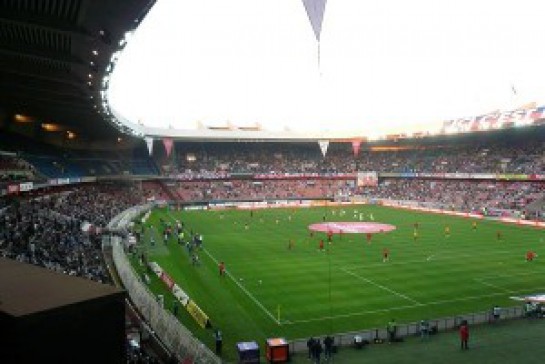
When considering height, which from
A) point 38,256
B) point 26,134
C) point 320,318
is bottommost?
point 320,318

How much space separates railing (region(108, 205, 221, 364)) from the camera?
625 inches

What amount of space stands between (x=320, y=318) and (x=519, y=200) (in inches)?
1953

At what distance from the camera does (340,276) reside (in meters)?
31.4

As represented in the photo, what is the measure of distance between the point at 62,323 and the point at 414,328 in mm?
19226

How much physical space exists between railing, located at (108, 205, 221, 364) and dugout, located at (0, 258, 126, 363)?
11447mm

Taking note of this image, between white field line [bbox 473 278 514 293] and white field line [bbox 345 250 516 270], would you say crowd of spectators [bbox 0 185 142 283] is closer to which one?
white field line [bbox 345 250 516 270]

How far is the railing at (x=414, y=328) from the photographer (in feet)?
65.0

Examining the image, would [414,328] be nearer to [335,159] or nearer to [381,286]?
[381,286]

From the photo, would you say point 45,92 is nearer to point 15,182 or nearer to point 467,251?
point 15,182

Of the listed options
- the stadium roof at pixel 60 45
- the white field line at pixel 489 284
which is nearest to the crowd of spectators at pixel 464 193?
the white field line at pixel 489 284

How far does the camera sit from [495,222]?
5734cm

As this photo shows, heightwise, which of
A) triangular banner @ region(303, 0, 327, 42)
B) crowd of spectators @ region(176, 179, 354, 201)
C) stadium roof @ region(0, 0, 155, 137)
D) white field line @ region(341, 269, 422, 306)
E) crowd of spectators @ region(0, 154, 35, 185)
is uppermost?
stadium roof @ region(0, 0, 155, 137)

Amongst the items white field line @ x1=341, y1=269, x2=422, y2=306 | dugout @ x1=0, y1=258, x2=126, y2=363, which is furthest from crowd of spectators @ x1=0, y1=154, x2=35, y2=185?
dugout @ x1=0, y1=258, x2=126, y2=363

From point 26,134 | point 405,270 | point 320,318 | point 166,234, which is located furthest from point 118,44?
point 26,134
